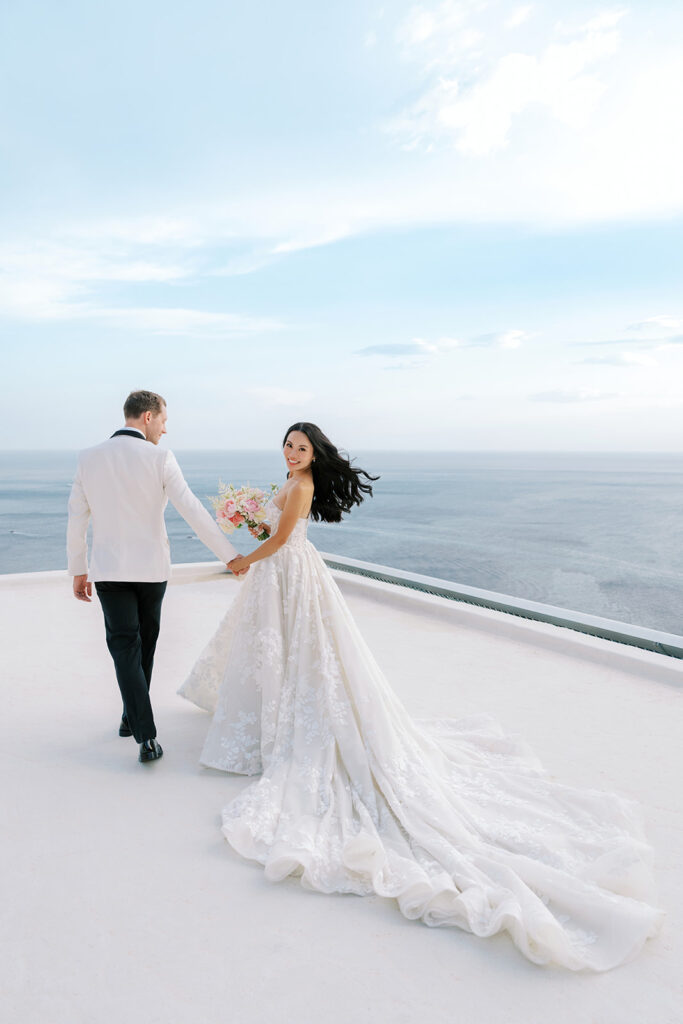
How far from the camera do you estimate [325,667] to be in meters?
2.82

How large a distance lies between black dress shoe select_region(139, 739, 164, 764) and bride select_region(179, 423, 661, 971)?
22cm

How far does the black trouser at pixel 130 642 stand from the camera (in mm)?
2979

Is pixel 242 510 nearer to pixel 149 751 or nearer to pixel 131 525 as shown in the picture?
pixel 131 525

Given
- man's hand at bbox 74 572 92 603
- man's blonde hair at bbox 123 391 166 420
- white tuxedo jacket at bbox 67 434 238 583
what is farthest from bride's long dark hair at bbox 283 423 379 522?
man's hand at bbox 74 572 92 603

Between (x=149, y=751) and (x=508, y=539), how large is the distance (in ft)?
146

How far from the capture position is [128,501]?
298 centimetres

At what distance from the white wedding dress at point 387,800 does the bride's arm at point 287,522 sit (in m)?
0.07

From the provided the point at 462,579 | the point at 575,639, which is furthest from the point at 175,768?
the point at 462,579

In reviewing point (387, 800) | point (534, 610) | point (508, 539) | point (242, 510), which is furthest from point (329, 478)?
point (508, 539)

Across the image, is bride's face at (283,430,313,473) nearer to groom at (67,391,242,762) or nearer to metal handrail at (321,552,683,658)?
groom at (67,391,242,762)

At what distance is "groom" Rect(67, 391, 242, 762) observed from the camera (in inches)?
116

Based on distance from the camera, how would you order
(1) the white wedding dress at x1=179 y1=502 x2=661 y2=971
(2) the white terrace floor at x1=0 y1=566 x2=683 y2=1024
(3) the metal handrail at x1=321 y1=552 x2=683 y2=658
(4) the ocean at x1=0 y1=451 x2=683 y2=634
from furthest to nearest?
(4) the ocean at x1=0 y1=451 x2=683 y2=634
(3) the metal handrail at x1=321 y1=552 x2=683 y2=658
(1) the white wedding dress at x1=179 y1=502 x2=661 y2=971
(2) the white terrace floor at x1=0 y1=566 x2=683 y2=1024

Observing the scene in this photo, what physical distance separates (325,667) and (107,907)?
112 centimetres

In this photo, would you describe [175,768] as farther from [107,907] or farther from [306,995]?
[306,995]
